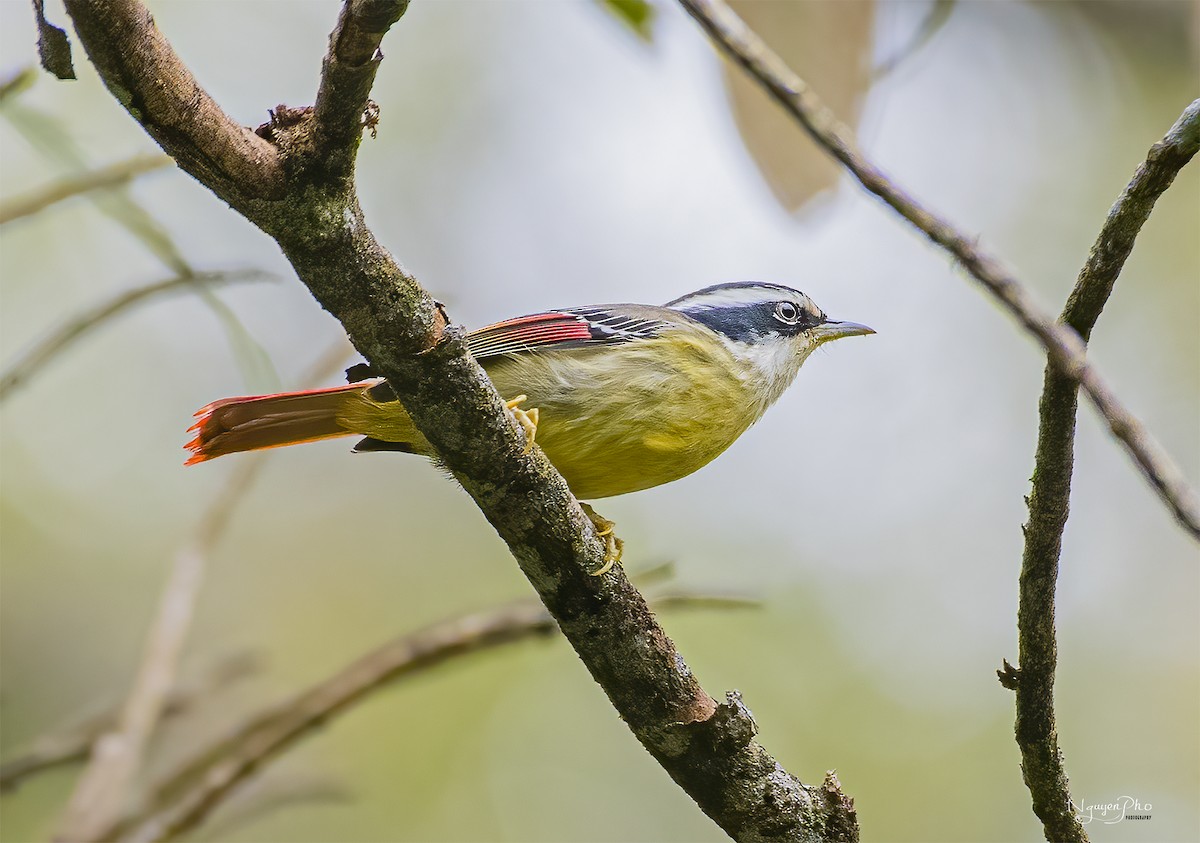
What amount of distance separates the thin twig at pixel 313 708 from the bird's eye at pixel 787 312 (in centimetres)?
135

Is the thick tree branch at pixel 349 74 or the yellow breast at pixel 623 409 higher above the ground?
the yellow breast at pixel 623 409

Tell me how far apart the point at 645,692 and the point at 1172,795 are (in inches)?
256

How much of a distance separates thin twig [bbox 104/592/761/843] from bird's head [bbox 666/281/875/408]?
3.23ft

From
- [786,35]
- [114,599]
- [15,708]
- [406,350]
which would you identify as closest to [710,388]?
[786,35]

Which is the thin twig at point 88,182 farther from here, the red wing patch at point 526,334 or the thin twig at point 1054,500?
the thin twig at point 1054,500

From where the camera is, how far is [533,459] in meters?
2.55

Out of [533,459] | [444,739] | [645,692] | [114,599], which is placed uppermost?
[114,599]

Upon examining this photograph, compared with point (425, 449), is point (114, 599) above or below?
above

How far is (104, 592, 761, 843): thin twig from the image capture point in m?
2.78

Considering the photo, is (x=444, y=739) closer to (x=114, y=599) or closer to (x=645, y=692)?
(x=114, y=599)

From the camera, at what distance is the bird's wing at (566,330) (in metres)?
3.70

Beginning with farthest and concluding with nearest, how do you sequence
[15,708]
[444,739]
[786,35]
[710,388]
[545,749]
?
1. [545,749]
2. [444,739]
3. [15,708]
4. [710,388]
5. [786,35]
